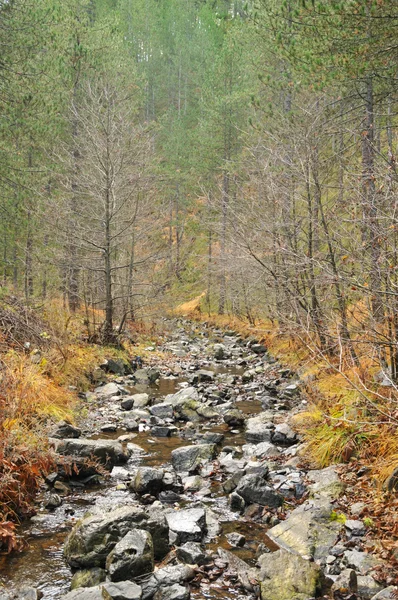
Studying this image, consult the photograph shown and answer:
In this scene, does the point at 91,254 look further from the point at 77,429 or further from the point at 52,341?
the point at 77,429

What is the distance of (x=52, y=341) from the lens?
11148 millimetres

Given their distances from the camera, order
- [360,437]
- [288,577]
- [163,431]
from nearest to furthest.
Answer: [288,577] < [360,437] < [163,431]

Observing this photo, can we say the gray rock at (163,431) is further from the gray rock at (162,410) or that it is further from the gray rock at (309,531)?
the gray rock at (309,531)

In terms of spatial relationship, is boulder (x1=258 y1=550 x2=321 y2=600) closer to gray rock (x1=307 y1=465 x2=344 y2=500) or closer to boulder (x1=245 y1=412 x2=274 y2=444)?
gray rock (x1=307 y1=465 x2=344 y2=500)

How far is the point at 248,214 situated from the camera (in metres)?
13.1

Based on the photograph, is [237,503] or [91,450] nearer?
[237,503]

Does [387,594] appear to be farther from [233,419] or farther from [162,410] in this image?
[162,410]

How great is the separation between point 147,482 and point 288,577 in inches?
97.2

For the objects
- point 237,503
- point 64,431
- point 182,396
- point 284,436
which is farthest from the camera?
point 182,396

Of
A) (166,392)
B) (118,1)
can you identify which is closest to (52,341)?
(166,392)

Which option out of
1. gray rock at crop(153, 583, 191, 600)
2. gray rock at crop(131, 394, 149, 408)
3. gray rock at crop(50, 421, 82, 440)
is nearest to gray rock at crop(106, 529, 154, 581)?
gray rock at crop(153, 583, 191, 600)

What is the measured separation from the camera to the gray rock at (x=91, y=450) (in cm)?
705

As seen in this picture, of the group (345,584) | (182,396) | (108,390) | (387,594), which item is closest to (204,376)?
(182,396)

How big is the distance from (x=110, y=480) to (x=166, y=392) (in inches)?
218
